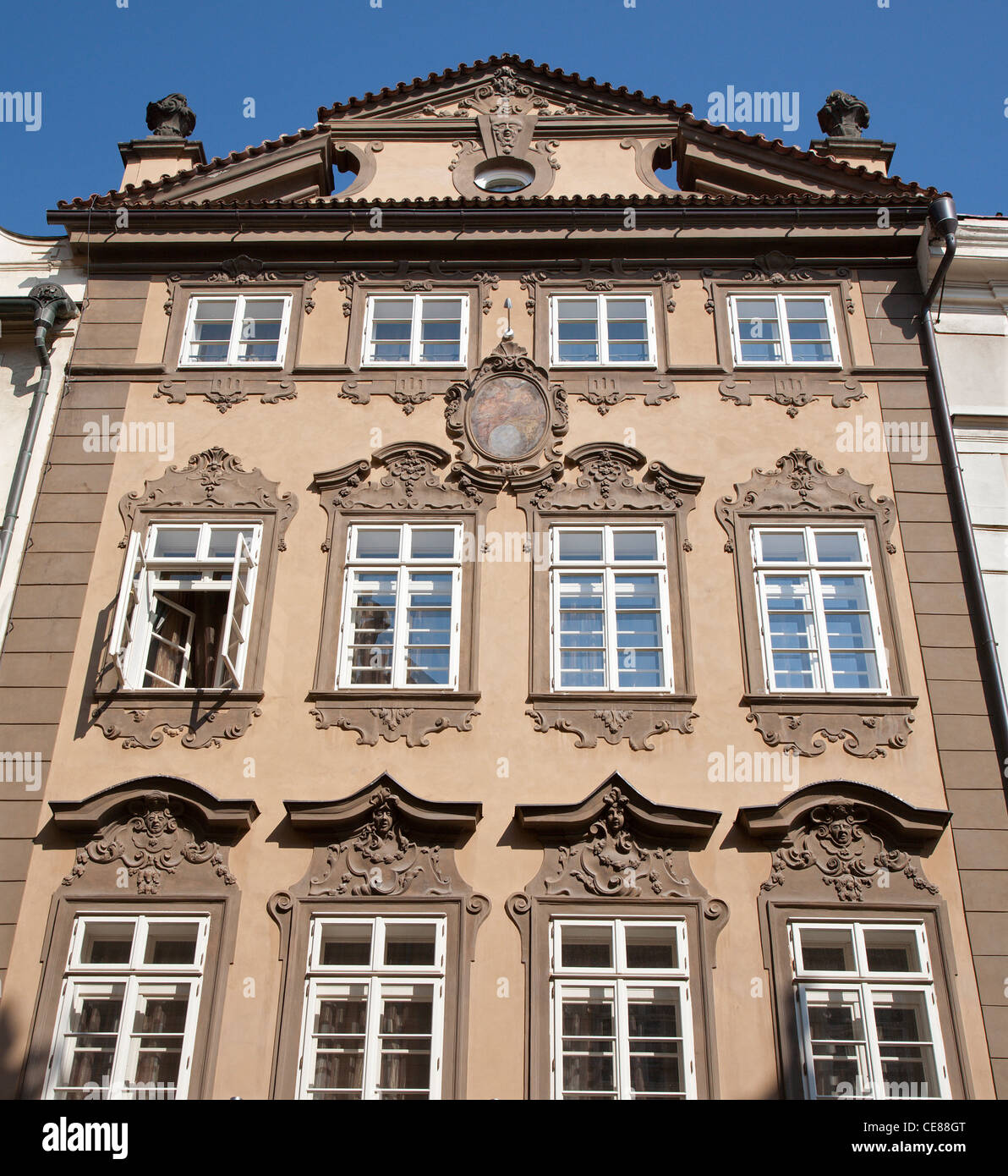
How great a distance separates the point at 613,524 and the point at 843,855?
3919 mm

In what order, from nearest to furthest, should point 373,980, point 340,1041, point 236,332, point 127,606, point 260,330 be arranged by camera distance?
point 340,1041
point 373,980
point 127,606
point 236,332
point 260,330

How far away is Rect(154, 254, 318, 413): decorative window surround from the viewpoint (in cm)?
1374

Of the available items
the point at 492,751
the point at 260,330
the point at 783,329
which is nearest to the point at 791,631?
the point at 492,751

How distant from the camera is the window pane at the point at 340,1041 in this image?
32.2 ft

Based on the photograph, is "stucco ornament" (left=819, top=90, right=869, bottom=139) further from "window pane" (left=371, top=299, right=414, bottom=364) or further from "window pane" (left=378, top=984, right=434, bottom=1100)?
"window pane" (left=378, top=984, right=434, bottom=1100)

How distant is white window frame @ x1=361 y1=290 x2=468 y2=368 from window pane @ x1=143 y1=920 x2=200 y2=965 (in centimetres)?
634

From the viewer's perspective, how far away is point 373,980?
33.6 feet

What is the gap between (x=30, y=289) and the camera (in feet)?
47.2

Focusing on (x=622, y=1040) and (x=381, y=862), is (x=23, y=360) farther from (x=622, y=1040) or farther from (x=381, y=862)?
(x=622, y=1040)

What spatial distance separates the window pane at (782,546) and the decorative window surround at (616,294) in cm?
199

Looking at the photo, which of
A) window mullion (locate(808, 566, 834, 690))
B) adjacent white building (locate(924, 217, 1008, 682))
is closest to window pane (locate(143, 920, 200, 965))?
window mullion (locate(808, 566, 834, 690))

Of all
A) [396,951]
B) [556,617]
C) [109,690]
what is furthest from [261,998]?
[556,617]

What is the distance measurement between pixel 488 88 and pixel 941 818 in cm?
1058

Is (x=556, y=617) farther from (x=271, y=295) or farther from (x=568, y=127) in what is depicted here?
(x=568, y=127)
